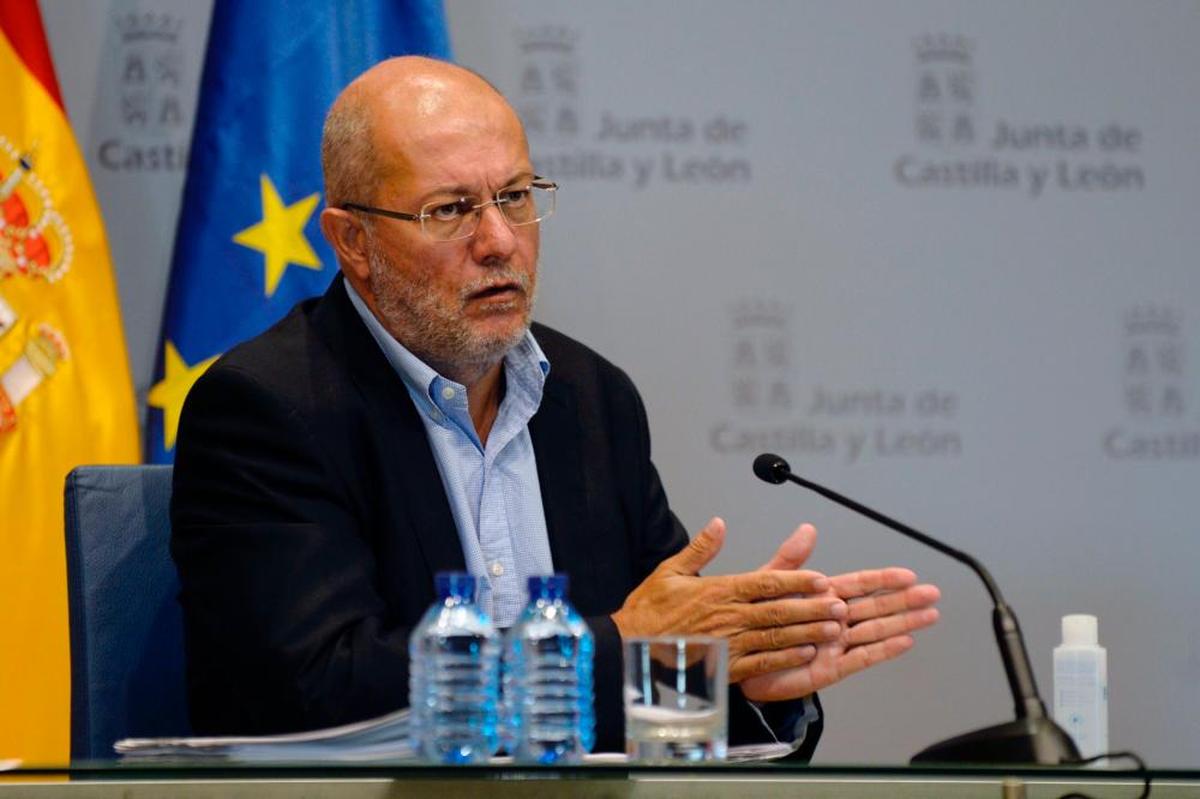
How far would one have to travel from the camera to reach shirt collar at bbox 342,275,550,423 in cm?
272

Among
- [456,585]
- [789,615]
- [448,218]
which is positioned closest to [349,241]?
[448,218]

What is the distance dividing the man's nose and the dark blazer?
238 mm

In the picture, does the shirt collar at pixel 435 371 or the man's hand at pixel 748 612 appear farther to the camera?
the shirt collar at pixel 435 371

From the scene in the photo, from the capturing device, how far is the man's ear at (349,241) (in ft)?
9.32

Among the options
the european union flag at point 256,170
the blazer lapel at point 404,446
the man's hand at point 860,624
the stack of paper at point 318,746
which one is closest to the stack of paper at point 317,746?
the stack of paper at point 318,746

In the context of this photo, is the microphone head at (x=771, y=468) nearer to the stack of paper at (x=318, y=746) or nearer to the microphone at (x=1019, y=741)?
the microphone at (x=1019, y=741)

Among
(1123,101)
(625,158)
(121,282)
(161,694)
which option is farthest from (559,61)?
(161,694)

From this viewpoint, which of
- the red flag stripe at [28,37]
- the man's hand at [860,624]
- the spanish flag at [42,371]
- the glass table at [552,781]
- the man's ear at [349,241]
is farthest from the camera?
the red flag stripe at [28,37]

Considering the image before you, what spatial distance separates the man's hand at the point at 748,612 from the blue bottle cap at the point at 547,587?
41 centimetres

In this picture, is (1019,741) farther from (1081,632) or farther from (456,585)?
(456,585)

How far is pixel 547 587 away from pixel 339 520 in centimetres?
75

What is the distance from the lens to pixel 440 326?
272cm

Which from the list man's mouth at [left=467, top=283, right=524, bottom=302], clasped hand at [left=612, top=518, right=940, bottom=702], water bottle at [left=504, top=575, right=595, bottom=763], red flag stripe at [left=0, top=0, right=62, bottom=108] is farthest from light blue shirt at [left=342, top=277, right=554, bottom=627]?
red flag stripe at [left=0, top=0, right=62, bottom=108]

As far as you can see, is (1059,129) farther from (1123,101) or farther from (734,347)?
(734,347)
